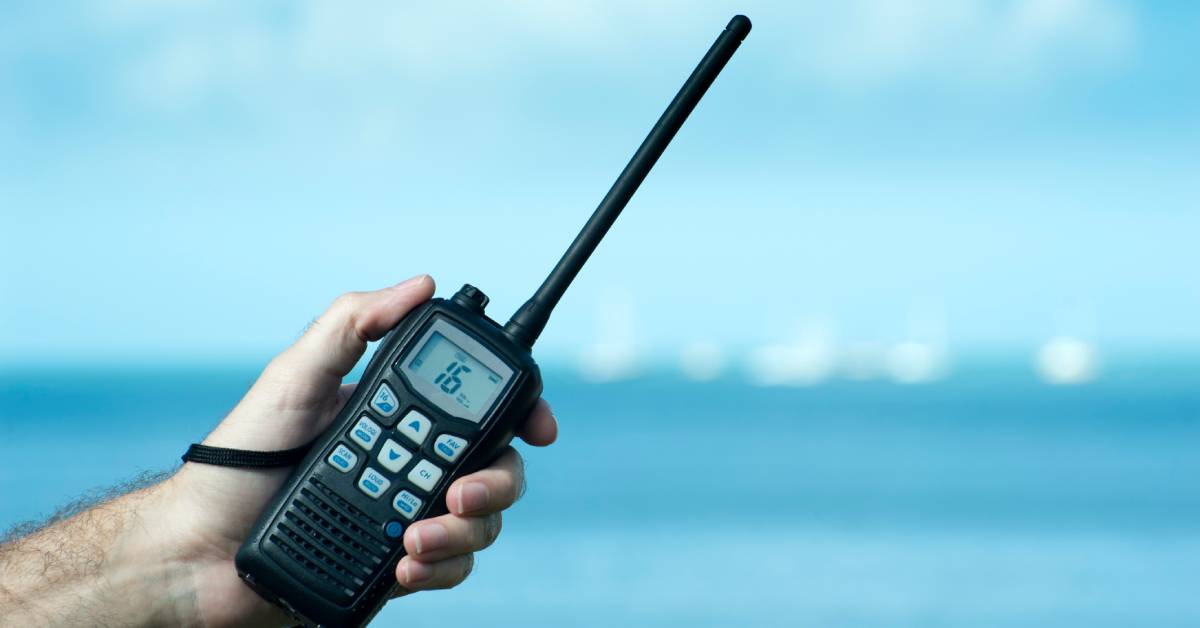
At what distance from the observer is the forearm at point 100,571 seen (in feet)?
5.77

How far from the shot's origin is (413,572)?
66.1 inches

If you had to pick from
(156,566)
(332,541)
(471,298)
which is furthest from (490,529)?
(156,566)

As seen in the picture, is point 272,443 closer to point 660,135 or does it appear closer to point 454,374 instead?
point 454,374

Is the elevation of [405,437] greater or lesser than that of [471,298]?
lesser

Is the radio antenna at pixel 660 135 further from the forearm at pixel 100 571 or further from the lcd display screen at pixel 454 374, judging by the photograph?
the forearm at pixel 100 571

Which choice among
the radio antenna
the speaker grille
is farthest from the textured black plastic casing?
the radio antenna

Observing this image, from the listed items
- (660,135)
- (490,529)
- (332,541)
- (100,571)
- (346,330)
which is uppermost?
(660,135)

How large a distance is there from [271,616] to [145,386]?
133ft

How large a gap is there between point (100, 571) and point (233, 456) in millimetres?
254

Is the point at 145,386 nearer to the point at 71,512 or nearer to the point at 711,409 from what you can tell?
the point at 711,409

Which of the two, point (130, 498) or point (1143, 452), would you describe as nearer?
point (130, 498)

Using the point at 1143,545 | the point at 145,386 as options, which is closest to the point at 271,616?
the point at 1143,545

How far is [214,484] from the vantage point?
1831mm

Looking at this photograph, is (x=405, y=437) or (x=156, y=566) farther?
(x=156, y=566)
